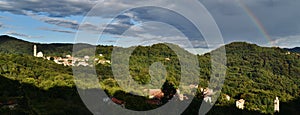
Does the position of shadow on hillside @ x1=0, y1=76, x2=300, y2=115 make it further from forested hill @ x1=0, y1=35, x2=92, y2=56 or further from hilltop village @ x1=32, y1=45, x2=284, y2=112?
forested hill @ x1=0, y1=35, x2=92, y2=56

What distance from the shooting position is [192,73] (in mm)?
A: 29484

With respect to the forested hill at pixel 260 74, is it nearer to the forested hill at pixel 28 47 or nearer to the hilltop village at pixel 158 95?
the hilltop village at pixel 158 95

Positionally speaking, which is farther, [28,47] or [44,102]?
[28,47]

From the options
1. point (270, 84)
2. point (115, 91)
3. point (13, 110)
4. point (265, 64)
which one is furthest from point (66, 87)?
point (265, 64)

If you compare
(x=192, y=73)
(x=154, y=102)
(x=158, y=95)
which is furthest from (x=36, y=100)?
(x=192, y=73)

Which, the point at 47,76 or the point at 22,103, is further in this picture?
the point at 47,76

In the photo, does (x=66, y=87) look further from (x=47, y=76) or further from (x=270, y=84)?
(x=270, y=84)

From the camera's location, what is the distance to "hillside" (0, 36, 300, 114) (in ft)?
44.4

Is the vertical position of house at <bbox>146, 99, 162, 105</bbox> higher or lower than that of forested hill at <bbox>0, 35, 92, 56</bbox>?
lower

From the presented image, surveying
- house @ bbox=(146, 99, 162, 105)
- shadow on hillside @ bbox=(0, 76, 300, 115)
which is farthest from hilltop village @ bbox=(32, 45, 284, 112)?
shadow on hillside @ bbox=(0, 76, 300, 115)

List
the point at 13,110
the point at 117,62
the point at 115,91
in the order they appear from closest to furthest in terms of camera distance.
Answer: the point at 13,110
the point at 115,91
the point at 117,62

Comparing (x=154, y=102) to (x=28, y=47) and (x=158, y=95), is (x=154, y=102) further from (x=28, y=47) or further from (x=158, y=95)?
(x=28, y=47)

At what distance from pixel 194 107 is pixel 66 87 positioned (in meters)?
5.36

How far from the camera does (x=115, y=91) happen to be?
41.8 feet
